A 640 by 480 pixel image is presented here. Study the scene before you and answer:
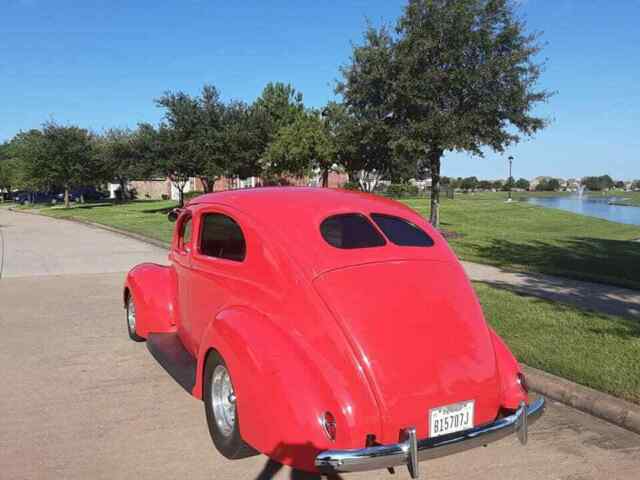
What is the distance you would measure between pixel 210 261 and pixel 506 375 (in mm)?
2355

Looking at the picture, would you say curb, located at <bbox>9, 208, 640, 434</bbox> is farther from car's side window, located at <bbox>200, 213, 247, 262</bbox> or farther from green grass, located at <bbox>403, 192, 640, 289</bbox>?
green grass, located at <bbox>403, 192, 640, 289</bbox>

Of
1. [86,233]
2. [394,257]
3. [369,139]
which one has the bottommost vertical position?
[86,233]

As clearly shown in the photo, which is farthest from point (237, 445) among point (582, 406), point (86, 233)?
point (86, 233)

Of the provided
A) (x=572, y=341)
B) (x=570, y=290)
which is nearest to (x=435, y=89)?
(x=570, y=290)

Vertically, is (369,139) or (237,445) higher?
(369,139)

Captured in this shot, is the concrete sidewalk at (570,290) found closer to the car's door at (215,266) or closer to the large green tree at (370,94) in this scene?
the car's door at (215,266)

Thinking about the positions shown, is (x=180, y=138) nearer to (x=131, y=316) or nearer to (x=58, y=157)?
(x=58, y=157)

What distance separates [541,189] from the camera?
103062mm

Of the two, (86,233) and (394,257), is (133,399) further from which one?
(86,233)

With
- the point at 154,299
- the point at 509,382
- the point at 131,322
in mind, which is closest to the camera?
the point at 509,382

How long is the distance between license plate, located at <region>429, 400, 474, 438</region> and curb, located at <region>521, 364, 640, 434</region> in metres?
1.74

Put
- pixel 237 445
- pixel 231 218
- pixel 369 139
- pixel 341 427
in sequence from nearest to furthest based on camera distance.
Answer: pixel 341 427, pixel 237 445, pixel 231 218, pixel 369 139

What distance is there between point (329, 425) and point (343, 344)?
1.46 ft

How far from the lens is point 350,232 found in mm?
3775
